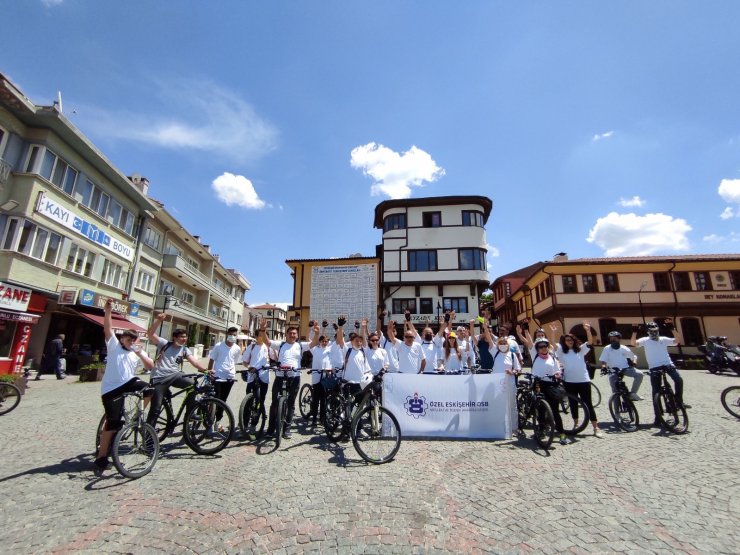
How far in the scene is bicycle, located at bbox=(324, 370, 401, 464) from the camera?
5.70 meters

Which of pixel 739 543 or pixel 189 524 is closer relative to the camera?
pixel 739 543

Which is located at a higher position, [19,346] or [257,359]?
[19,346]

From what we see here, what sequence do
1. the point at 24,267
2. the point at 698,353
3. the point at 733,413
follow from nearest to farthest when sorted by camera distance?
the point at 733,413
the point at 24,267
the point at 698,353

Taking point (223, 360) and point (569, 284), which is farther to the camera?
point (569, 284)

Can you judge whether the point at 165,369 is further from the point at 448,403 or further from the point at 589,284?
the point at 589,284

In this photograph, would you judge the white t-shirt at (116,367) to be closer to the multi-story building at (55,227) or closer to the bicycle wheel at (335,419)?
the bicycle wheel at (335,419)

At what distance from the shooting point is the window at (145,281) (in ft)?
82.6

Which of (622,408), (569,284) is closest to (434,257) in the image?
(569,284)

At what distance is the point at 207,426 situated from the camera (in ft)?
20.2

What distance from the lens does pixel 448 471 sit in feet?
17.1

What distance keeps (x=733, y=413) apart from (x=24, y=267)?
26.0m

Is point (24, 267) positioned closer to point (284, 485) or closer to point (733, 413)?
point (284, 485)

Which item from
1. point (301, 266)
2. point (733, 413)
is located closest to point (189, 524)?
point (733, 413)

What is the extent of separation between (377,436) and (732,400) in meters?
9.32
